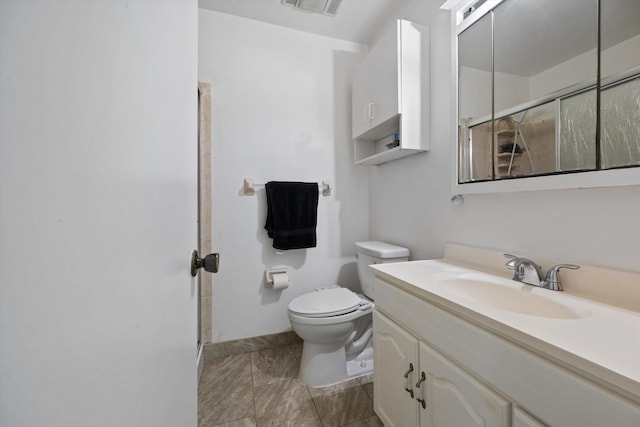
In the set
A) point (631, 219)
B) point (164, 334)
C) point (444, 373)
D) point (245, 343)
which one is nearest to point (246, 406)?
point (245, 343)

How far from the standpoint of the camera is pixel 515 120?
1047 millimetres

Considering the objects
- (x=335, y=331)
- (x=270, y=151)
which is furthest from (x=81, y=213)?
(x=270, y=151)

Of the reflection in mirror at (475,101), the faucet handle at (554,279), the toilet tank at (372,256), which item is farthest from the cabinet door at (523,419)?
the toilet tank at (372,256)

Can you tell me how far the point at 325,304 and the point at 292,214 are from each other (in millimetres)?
702

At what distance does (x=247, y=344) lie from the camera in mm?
1885

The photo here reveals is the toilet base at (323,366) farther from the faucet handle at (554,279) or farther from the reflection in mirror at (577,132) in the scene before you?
the reflection in mirror at (577,132)

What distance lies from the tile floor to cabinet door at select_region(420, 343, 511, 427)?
1.84 ft

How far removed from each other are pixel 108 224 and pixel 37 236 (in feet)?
0.27

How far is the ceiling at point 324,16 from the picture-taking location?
174cm

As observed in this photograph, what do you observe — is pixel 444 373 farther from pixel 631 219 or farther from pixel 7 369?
pixel 7 369

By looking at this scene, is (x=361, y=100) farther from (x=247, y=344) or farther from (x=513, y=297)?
(x=247, y=344)

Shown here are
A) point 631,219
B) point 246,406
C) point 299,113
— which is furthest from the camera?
point 299,113

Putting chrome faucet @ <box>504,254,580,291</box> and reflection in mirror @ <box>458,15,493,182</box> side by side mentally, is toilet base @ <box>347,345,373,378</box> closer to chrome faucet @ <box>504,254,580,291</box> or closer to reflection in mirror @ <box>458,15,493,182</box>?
chrome faucet @ <box>504,254,580,291</box>

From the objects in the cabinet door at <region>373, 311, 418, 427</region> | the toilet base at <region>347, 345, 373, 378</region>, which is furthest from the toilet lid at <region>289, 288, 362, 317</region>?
the toilet base at <region>347, 345, 373, 378</region>
